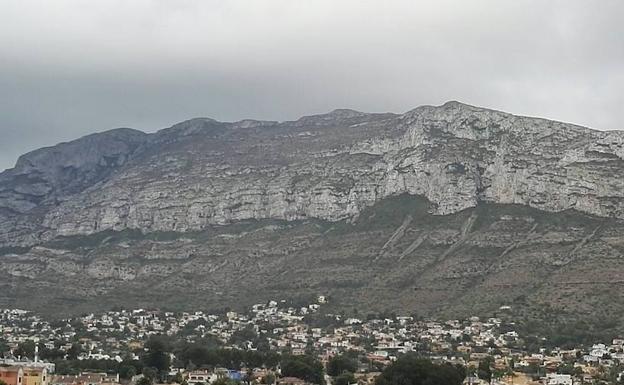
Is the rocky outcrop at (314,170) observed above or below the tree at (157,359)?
above


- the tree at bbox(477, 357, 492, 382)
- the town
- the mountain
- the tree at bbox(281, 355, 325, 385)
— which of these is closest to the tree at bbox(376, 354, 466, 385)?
the town

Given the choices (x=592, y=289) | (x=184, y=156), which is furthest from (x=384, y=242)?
(x=184, y=156)

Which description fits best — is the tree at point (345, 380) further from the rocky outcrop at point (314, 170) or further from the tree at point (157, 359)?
the rocky outcrop at point (314, 170)

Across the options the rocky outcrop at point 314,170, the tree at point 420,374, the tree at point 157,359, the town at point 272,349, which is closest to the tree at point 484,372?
the town at point 272,349

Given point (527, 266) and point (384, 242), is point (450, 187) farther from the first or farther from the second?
point (527, 266)

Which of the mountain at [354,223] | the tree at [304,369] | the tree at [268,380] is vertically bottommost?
the tree at [268,380]

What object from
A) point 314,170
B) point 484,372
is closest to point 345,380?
point 484,372
